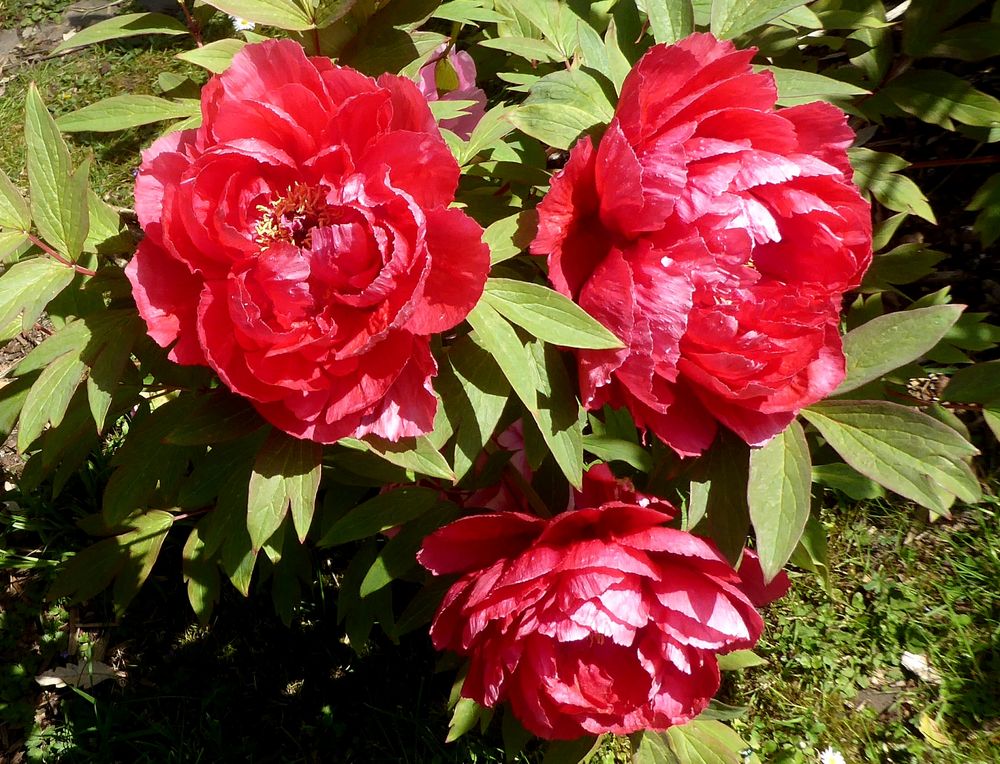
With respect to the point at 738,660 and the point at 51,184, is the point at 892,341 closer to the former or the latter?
the point at 738,660

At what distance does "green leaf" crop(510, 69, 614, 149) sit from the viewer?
1.06 m

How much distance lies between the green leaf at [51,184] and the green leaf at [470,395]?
52 centimetres

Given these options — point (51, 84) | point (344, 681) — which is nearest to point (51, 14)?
point (51, 84)

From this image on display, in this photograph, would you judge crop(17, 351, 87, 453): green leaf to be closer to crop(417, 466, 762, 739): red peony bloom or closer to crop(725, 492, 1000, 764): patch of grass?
crop(417, 466, 762, 739): red peony bloom

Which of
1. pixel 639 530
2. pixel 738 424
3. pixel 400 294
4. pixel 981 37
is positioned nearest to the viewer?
pixel 400 294

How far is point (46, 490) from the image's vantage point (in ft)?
7.63

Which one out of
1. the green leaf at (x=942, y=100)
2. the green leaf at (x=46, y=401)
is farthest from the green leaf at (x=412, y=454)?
the green leaf at (x=942, y=100)

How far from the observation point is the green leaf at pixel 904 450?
1088mm

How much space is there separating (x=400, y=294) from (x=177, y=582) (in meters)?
1.75

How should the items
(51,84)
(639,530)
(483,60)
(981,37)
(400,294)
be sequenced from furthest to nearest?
(51,84)
(483,60)
(981,37)
(639,530)
(400,294)

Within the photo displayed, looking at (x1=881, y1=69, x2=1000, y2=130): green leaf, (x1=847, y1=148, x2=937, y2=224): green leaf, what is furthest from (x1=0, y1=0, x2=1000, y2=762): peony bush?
(x1=881, y1=69, x2=1000, y2=130): green leaf

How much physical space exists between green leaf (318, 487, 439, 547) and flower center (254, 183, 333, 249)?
520 millimetres

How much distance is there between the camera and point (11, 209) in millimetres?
1169

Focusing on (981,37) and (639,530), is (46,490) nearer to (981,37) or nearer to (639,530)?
(639,530)
